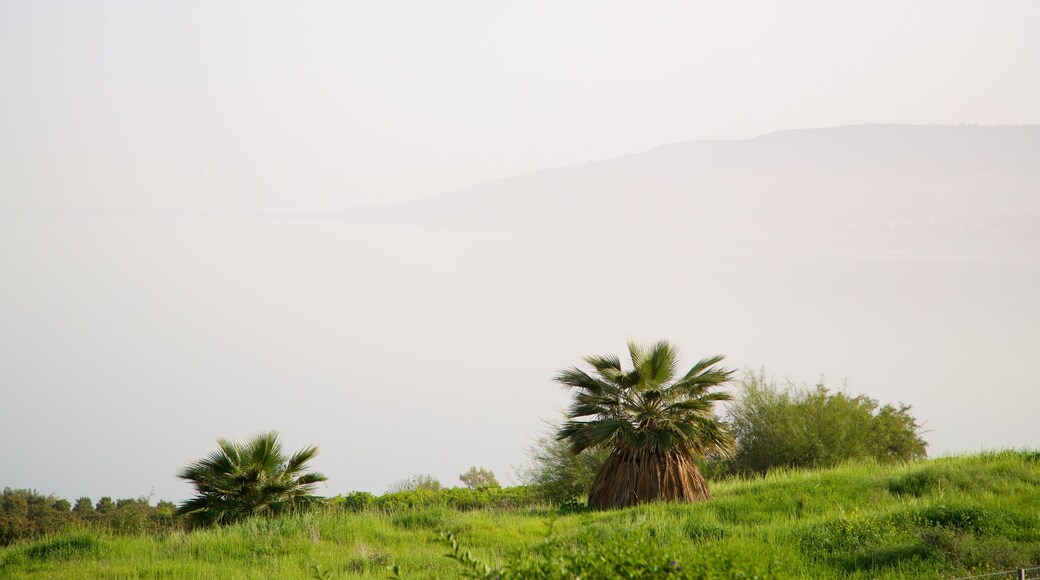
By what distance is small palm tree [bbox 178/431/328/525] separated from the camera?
18125mm

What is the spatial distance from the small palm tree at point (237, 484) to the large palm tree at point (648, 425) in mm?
6047

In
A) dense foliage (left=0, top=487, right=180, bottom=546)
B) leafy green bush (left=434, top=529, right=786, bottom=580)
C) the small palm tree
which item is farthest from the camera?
dense foliage (left=0, top=487, right=180, bottom=546)

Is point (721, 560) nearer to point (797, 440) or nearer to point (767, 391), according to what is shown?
point (797, 440)

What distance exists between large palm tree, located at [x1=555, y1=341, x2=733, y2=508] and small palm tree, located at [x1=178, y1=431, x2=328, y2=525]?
19.8 feet

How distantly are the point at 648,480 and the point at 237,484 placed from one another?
836cm

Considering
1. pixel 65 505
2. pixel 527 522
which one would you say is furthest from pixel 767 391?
pixel 65 505

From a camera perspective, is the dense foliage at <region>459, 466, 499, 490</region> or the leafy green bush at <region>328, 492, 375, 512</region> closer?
the leafy green bush at <region>328, 492, 375, 512</region>

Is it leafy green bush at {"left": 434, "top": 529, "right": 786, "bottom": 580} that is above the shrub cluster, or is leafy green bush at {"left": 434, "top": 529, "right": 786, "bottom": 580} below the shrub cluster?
below

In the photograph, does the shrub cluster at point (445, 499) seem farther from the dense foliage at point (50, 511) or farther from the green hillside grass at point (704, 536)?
the green hillside grass at point (704, 536)

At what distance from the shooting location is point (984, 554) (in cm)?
1306

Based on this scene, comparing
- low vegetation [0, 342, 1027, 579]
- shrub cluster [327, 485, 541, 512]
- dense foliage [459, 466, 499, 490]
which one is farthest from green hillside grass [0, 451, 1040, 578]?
dense foliage [459, 466, 499, 490]

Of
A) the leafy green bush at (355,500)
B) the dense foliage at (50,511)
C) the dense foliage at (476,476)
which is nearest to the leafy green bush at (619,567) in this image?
the dense foliage at (50,511)

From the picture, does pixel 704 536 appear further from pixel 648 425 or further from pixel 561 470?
pixel 561 470

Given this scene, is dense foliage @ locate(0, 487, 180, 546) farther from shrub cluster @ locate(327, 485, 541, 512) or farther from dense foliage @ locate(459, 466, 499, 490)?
dense foliage @ locate(459, 466, 499, 490)
